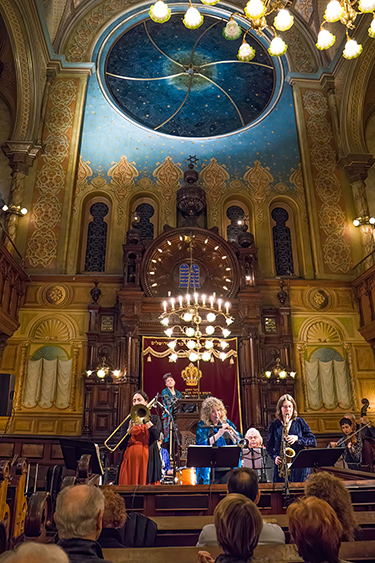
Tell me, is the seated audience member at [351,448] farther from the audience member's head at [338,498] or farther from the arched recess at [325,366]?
the audience member's head at [338,498]

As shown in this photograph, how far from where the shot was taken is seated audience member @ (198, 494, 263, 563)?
2.16 meters

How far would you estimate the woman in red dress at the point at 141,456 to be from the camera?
6.34 m

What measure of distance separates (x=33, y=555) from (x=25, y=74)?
47.7 feet

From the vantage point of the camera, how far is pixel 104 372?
424 inches

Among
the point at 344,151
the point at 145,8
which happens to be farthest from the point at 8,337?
the point at 145,8

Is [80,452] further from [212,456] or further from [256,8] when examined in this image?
[256,8]

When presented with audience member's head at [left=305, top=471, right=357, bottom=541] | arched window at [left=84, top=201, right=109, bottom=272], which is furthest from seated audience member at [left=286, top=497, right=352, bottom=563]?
arched window at [left=84, top=201, right=109, bottom=272]

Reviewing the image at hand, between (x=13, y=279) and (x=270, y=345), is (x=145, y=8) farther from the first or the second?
(x=270, y=345)

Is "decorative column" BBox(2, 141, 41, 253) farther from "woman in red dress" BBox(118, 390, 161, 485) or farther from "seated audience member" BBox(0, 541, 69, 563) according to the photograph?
"seated audience member" BBox(0, 541, 69, 563)

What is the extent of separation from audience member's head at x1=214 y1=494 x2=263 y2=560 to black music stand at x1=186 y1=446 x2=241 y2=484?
2828mm

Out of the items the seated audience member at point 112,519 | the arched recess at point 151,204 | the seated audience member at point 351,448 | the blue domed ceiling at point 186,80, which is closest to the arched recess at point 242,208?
the arched recess at point 151,204

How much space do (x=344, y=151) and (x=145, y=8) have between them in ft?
29.0

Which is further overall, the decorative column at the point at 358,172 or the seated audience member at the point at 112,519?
the decorative column at the point at 358,172

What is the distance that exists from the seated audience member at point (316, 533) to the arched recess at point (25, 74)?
1330 cm
